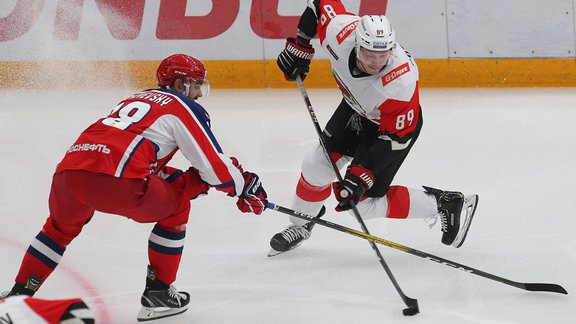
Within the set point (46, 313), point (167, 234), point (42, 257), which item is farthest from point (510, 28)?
point (46, 313)

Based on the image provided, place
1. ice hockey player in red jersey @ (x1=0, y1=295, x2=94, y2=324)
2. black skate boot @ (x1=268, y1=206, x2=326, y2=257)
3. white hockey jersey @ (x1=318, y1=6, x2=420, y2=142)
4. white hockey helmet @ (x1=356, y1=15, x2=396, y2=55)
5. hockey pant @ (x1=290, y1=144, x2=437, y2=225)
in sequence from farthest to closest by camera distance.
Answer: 1. black skate boot @ (x1=268, y1=206, x2=326, y2=257)
2. hockey pant @ (x1=290, y1=144, x2=437, y2=225)
3. white hockey jersey @ (x1=318, y1=6, x2=420, y2=142)
4. white hockey helmet @ (x1=356, y1=15, x2=396, y2=55)
5. ice hockey player in red jersey @ (x1=0, y1=295, x2=94, y2=324)

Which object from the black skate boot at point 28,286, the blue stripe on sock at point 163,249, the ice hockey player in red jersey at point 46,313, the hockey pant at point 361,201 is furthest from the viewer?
the hockey pant at point 361,201

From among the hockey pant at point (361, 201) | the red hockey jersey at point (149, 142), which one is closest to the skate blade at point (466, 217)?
the hockey pant at point (361, 201)

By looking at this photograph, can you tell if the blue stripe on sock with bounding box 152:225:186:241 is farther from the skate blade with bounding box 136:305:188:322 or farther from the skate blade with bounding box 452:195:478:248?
the skate blade with bounding box 452:195:478:248

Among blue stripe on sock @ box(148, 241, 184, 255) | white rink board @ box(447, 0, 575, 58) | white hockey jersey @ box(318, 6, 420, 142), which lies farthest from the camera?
white rink board @ box(447, 0, 575, 58)

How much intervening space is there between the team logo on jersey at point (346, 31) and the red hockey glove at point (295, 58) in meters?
0.26

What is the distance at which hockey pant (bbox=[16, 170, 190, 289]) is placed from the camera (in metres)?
2.88

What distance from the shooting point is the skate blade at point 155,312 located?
3.17 m

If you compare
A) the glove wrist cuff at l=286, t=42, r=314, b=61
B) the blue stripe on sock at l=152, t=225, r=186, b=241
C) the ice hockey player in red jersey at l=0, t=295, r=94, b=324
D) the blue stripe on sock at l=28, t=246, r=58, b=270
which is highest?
the ice hockey player in red jersey at l=0, t=295, r=94, b=324

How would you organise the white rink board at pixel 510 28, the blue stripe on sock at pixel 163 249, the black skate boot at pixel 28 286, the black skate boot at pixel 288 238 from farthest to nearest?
the white rink board at pixel 510 28
the black skate boot at pixel 288 238
the blue stripe on sock at pixel 163 249
the black skate boot at pixel 28 286

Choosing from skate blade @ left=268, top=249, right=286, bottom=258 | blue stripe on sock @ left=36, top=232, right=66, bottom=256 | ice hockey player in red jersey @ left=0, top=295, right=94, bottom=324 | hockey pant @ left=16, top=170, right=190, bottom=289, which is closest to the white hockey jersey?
skate blade @ left=268, top=249, right=286, bottom=258

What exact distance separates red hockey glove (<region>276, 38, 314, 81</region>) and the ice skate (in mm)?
751

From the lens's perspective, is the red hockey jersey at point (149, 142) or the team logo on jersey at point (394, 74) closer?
the red hockey jersey at point (149, 142)

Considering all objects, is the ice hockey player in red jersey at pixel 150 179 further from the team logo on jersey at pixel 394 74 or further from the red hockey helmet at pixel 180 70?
the team logo on jersey at pixel 394 74
